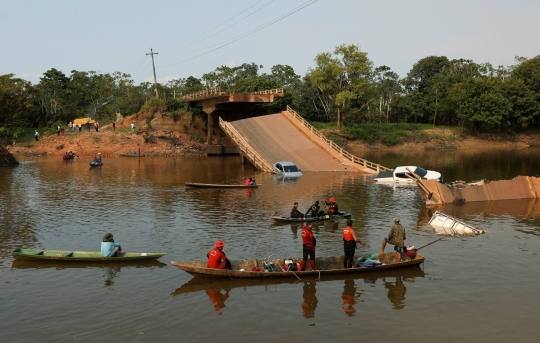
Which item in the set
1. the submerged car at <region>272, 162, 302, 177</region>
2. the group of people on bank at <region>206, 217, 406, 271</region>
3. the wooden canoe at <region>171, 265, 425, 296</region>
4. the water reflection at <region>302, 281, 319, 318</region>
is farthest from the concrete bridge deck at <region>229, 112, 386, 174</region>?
the water reflection at <region>302, 281, 319, 318</region>

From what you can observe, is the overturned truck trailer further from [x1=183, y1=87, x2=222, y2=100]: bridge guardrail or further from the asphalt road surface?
[x1=183, y1=87, x2=222, y2=100]: bridge guardrail

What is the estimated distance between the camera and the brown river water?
548 inches

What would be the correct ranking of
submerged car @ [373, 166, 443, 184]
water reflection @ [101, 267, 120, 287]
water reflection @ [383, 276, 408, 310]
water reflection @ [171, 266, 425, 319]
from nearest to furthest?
water reflection @ [383, 276, 408, 310]
water reflection @ [171, 266, 425, 319]
water reflection @ [101, 267, 120, 287]
submerged car @ [373, 166, 443, 184]

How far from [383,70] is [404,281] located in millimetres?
104851

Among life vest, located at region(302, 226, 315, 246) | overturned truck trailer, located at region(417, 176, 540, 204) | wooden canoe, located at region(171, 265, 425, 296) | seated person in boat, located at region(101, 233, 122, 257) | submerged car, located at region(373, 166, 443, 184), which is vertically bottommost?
wooden canoe, located at region(171, 265, 425, 296)

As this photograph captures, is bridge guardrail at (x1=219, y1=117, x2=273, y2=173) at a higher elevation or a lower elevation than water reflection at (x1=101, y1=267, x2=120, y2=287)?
higher

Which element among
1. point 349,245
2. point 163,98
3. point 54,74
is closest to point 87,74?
point 54,74

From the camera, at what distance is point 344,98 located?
7456 cm

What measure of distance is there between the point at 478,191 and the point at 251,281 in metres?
21.1

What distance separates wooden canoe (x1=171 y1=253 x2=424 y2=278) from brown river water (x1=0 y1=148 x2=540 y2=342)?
0.31 metres

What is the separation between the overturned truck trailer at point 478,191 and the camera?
31578mm

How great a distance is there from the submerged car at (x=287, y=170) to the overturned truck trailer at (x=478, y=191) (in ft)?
51.3

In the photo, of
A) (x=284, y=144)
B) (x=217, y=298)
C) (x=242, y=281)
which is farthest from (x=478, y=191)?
(x=284, y=144)

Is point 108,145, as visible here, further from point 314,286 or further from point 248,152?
point 314,286
